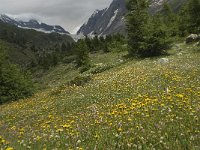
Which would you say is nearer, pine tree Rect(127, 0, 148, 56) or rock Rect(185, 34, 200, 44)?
pine tree Rect(127, 0, 148, 56)

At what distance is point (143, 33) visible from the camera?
40.5 m

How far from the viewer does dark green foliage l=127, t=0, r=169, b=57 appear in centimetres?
3875

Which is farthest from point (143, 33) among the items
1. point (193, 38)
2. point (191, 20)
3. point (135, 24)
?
point (191, 20)

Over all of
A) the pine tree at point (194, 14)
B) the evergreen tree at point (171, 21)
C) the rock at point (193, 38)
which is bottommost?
the evergreen tree at point (171, 21)

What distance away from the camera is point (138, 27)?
140 feet

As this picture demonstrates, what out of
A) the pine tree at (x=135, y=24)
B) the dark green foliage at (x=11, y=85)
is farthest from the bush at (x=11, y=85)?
the pine tree at (x=135, y=24)

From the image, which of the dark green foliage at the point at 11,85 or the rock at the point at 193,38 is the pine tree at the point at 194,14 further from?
the dark green foliage at the point at 11,85

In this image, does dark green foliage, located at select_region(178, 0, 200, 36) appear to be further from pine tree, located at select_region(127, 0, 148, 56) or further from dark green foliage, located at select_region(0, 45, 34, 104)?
dark green foliage, located at select_region(0, 45, 34, 104)

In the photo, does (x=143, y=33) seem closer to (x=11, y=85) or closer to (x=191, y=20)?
(x=11, y=85)

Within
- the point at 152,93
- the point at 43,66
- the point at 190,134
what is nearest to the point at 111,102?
the point at 152,93

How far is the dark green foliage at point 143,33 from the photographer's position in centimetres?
3875

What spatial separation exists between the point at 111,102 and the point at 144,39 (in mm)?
26246

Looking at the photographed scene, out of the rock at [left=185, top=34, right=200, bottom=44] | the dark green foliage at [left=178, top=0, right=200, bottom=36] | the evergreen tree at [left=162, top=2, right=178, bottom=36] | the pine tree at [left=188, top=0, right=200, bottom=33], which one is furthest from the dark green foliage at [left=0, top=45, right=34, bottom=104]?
the pine tree at [left=188, top=0, right=200, bottom=33]

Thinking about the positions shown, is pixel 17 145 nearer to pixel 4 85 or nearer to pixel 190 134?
pixel 190 134
